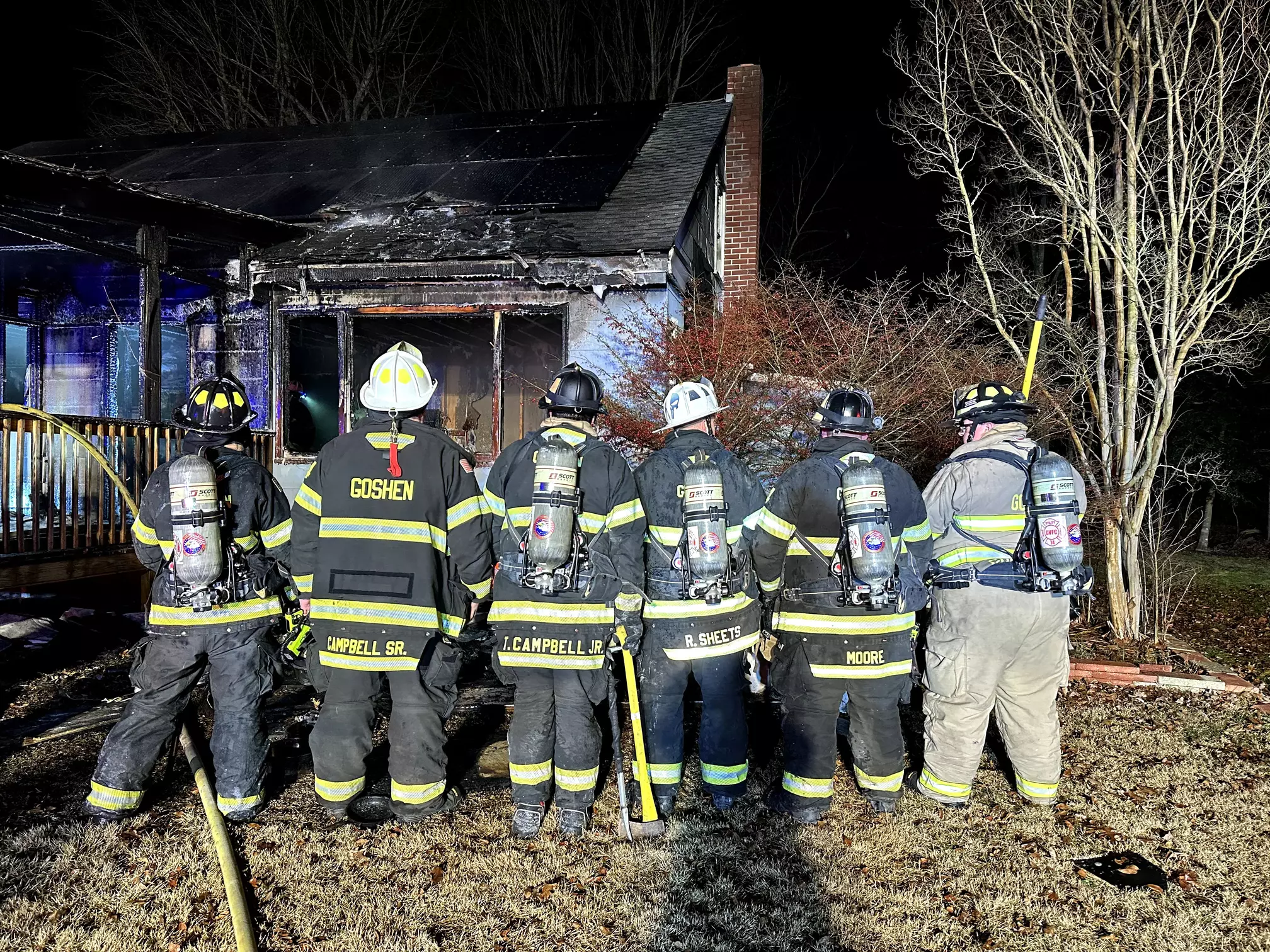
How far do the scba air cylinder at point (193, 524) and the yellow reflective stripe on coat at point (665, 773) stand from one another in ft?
7.94

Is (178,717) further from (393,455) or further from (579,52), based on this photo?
(579,52)

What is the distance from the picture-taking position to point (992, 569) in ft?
13.2

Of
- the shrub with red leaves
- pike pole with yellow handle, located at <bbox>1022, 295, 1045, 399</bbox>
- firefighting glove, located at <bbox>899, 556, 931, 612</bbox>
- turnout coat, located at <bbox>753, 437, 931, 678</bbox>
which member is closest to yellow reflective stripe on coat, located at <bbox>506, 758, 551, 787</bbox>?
turnout coat, located at <bbox>753, 437, 931, 678</bbox>

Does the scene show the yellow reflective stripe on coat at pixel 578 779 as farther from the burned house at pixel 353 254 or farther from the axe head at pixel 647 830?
the burned house at pixel 353 254

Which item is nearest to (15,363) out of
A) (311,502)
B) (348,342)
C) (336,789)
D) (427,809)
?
(348,342)

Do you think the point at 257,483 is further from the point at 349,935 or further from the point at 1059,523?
the point at 1059,523

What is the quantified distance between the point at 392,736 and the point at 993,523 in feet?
10.7

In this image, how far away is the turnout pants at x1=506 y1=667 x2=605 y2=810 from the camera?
12.5 feet

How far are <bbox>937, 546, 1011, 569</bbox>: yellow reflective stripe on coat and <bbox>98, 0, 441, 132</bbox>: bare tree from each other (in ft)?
81.3

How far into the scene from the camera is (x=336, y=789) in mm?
3781

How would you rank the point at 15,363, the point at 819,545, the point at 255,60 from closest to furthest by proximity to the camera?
the point at 819,545 → the point at 15,363 → the point at 255,60

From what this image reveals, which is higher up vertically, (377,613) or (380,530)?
(380,530)

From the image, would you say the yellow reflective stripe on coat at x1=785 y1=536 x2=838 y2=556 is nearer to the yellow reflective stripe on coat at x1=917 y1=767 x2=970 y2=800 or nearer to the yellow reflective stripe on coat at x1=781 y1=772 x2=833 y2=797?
the yellow reflective stripe on coat at x1=781 y1=772 x2=833 y2=797

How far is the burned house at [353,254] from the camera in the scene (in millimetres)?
8141
